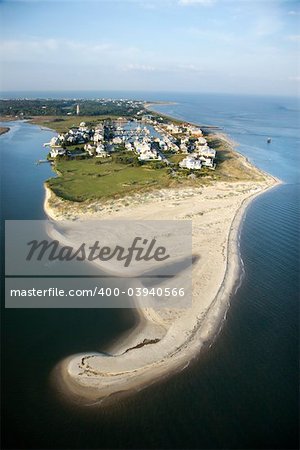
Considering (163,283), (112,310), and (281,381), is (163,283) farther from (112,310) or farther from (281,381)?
(281,381)

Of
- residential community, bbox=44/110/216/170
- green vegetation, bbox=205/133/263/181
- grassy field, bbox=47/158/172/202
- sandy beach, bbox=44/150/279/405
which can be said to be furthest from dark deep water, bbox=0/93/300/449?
residential community, bbox=44/110/216/170

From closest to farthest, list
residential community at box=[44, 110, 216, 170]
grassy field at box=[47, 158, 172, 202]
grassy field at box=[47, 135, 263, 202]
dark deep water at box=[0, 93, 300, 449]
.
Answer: dark deep water at box=[0, 93, 300, 449] → grassy field at box=[47, 158, 172, 202] → grassy field at box=[47, 135, 263, 202] → residential community at box=[44, 110, 216, 170]

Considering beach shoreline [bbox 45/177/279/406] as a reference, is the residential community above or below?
above

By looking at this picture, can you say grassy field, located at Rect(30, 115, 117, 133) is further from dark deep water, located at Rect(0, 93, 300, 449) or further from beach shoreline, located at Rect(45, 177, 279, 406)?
beach shoreline, located at Rect(45, 177, 279, 406)

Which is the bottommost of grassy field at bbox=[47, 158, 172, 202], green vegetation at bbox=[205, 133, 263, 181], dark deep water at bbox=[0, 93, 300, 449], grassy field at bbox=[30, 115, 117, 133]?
dark deep water at bbox=[0, 93, 300, 449]

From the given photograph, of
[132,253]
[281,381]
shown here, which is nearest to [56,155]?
[132,253]

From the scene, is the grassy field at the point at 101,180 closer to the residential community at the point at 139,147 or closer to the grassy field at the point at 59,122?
the residential community at the point at 139,147

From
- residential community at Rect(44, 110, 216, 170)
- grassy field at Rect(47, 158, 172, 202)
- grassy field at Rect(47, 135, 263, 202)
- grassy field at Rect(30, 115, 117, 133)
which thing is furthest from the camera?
grassy field at Rect(30, 115, 117, 133)
